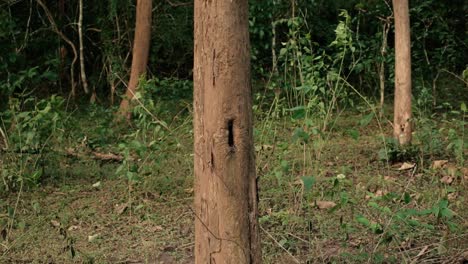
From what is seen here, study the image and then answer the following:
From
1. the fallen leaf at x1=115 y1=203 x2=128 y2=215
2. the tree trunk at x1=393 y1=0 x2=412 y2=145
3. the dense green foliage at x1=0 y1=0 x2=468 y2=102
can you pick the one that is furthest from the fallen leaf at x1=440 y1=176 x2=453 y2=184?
the dense green foliage at x1=0 y1=0 x2=468 y2=102

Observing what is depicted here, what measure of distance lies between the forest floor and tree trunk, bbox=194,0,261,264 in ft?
1.40

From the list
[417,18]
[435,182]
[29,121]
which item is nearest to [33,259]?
[29,121]

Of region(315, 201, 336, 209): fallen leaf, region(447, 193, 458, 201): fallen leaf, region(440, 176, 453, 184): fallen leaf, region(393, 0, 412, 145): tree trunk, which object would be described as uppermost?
region(393, 0, 412, 145): tree trunk

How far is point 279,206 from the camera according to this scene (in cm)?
568

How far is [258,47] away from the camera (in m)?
11.1

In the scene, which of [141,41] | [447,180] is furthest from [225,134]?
[141,41]

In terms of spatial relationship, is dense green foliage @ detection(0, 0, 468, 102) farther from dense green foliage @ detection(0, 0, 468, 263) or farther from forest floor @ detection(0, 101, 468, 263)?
forest floor @ detection(0, 101, 468, 263)

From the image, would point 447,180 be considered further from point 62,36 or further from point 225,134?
point 62,36

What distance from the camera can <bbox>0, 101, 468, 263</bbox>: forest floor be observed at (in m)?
4.58

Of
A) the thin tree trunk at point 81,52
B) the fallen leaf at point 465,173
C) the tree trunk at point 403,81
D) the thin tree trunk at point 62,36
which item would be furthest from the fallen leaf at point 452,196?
the thin tree trunk at point 62,36

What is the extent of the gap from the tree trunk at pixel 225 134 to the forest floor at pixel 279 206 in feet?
1.40

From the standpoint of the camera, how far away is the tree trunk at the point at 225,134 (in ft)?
11.4

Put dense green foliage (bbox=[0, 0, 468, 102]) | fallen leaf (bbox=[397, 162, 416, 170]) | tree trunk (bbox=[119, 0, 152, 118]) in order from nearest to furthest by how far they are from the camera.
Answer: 1. fallen leaf (bbox=[397, 162, 416, 170])
2. tree trunk (bbox=[119, 0, 152, 118])
3. dense green foliage (bbox=[0, 0, 468, 102])

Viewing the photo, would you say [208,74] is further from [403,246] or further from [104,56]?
[104,56]
